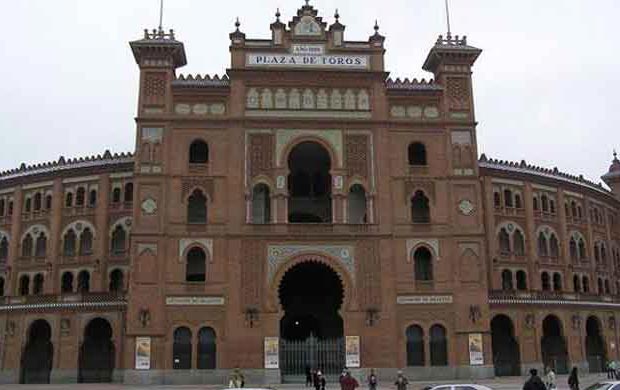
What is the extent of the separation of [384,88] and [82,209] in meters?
25.5

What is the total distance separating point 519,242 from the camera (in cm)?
6078

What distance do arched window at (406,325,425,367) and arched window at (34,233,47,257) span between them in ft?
97.5

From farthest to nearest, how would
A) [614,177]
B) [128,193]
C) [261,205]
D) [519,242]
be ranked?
[614,177] < [519,242] < [128,193] < [261,205]

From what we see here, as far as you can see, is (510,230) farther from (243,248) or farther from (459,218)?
(243,248)

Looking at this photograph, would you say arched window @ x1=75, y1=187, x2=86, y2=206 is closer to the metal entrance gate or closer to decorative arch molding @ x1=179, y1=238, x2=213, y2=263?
decorative arch molding @ x1=179, y1=238, x2=213, y2=263

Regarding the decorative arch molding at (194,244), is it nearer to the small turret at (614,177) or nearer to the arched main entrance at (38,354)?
the arched main entrance at (38,354)

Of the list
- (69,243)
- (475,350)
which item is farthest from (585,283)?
(69,243)

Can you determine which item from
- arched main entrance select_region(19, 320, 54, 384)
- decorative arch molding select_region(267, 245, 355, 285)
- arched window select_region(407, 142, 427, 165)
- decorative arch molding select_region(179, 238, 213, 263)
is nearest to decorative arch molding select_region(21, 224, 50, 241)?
arched main entrance select_region(19, 320, 54, 384)

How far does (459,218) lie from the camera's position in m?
45.9

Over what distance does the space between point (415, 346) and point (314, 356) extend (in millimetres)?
5955

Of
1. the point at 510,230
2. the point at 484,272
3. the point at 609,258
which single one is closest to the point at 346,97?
the point at 484,272

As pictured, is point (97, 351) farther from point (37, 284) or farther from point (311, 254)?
point (311, 254)

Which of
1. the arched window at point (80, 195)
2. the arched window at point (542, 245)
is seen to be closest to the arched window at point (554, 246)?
the arched window at point (542, 245)

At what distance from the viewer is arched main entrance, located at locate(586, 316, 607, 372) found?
187ft
